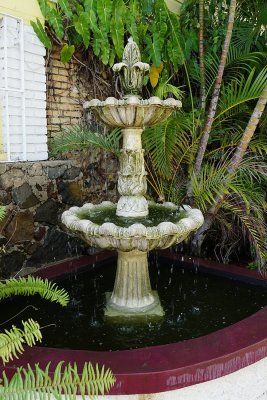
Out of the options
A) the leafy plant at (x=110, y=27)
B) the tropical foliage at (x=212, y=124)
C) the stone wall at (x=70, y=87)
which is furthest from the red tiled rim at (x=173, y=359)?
the leafy plant at (x=110, y=27)

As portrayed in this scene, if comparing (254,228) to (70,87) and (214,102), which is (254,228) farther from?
(70,87)

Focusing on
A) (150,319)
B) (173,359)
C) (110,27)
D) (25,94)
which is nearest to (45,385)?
(173,359)

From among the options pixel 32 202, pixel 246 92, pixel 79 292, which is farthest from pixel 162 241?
pixel 246 92

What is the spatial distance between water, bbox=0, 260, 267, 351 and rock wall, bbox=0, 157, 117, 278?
1.80 ft

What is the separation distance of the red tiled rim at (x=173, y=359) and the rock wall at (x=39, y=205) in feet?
6.05

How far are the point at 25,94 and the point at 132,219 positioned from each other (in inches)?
78.7

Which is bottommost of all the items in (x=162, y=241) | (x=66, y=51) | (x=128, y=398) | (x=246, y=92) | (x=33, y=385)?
(x=128, y=398)

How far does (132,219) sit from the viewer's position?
3270 mm

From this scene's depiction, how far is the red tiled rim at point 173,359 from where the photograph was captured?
2256 mm

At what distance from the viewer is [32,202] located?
433 cm

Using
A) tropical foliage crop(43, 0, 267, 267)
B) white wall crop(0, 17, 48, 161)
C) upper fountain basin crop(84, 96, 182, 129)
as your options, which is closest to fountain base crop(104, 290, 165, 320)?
tropical foliage crop(43, 0, 267, 267)

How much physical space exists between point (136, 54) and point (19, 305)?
7.80 ft

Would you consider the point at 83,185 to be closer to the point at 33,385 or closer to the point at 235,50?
the point at 235,50

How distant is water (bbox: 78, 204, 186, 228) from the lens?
3.19 m
